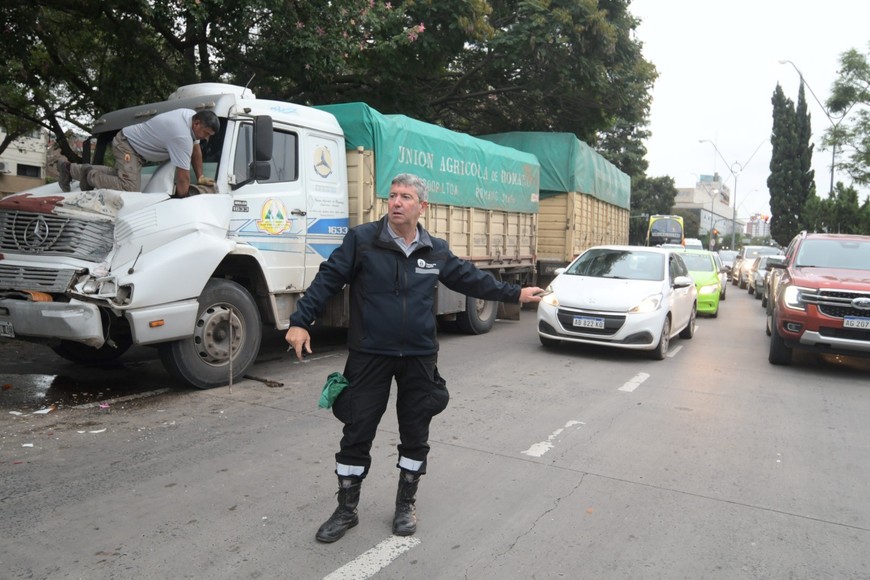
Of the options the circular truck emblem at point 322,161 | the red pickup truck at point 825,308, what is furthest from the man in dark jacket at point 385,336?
the red pickup truck at point 825,308

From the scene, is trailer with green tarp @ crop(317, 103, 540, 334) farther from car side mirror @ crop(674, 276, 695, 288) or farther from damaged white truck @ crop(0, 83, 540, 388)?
car side mirror @ crop(674, 276, 695, 288)

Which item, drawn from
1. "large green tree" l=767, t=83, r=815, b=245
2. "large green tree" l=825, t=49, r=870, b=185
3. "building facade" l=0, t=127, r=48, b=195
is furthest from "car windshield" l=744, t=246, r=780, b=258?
"building facade" l=0, t=127, r=48, b=195

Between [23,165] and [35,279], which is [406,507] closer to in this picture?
[35,279]

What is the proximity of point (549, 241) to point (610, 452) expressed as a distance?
10093 mm

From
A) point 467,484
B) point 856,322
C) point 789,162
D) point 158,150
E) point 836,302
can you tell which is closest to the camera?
point 467,484

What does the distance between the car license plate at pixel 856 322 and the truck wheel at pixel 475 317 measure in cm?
491

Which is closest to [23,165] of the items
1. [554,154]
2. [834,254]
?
[554,154]

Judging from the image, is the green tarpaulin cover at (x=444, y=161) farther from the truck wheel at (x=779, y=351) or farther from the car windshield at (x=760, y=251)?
the car windshield at (x=760, y=251)

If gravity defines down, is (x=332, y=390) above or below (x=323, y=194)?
below

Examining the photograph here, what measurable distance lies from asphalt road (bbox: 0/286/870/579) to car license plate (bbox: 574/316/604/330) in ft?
4.59

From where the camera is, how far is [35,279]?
224 inches

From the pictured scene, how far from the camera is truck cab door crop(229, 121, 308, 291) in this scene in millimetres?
6727

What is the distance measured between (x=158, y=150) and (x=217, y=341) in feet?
6.23

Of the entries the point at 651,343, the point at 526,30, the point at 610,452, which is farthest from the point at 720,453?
the point at 526,30
